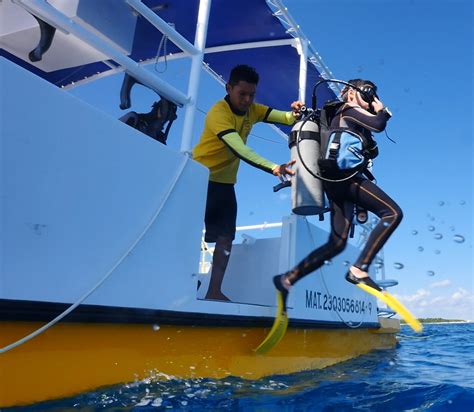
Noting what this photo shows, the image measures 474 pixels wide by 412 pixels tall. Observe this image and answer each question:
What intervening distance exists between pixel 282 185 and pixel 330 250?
2.06ft

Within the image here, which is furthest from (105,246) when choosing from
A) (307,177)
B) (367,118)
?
(367,118)

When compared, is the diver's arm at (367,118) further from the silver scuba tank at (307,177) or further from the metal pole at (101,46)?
the metal pole at (101,46)

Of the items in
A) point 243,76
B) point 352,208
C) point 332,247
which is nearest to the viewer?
point 332,247

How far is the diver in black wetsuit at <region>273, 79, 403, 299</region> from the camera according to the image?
9.42 feet

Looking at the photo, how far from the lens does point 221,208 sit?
150 inches

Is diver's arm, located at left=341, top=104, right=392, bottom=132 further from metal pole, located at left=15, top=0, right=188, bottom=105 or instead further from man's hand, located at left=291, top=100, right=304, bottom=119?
metal pole, located at left=15, top=0, right=188, bottom=105

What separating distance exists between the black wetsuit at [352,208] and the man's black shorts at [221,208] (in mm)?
911

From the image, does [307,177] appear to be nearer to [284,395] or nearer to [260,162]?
[260,162]

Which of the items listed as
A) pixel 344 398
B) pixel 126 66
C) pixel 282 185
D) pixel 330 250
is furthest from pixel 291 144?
pixel 344 398

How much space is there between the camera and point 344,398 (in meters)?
2.76

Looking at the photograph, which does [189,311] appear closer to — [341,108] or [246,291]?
[246,291]

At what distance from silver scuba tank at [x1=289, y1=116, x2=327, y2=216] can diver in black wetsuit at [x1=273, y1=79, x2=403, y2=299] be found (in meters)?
0.10

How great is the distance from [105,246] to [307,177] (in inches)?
58.3

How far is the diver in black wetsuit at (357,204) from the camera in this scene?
2871mm
